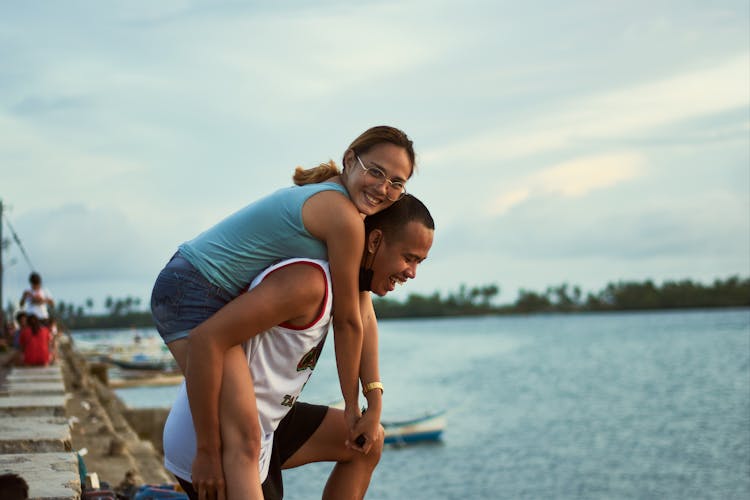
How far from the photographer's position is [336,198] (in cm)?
304

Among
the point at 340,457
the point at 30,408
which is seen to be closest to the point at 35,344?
the point at 30,408

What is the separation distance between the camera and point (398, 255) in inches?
129

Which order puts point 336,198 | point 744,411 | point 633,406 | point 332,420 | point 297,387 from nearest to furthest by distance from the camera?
point 336,198
point 297,387
point 332,420
point 744,411
point 633,406

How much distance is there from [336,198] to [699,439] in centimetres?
3486

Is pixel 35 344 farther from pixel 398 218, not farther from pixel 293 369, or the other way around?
pixel 398 218

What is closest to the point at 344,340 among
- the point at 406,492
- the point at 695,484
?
the point at 406,492

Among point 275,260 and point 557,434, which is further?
point 557,434

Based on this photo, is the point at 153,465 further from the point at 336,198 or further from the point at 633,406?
the point at 633,406

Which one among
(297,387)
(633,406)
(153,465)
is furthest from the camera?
(633,406)

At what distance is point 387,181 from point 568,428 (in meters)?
37.1

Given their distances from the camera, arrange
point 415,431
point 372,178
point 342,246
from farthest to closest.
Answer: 1. point 415,431
2. point 372,178
3. point 342,246

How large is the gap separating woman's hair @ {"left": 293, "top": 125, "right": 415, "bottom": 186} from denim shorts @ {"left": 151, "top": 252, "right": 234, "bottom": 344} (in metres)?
0.50

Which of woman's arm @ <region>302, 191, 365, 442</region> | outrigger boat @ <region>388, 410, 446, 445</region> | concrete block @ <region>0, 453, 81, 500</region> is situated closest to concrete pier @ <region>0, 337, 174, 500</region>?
concrete block @ <region>0, 453, 81, 500</region>

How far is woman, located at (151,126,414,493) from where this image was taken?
9.90ft
